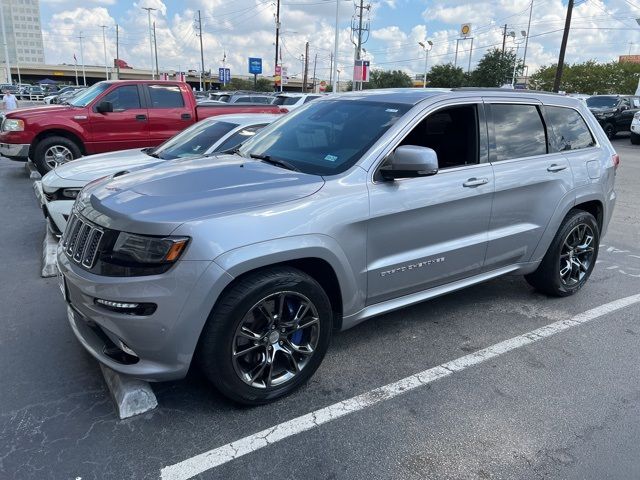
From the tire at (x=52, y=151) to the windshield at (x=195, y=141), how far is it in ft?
13.5

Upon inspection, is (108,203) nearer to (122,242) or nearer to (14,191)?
(122,242)

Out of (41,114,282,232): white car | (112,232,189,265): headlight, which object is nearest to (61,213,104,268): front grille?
(112,232,189,265): headlight

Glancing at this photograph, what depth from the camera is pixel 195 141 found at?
6441 millimetres

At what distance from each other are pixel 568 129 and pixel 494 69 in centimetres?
4565

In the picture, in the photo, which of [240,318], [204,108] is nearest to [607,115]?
[204,108]

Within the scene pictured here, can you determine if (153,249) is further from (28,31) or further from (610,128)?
(28,31)

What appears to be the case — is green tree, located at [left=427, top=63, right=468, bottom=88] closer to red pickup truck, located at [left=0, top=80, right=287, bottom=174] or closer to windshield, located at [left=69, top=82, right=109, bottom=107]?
red pickup truck, located at [left=0, top=80, right=287, bottom=174]

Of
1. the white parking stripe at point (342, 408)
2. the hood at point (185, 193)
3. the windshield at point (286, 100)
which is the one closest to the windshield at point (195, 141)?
the hood at point (185, 193)

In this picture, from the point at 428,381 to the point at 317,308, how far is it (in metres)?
0.94

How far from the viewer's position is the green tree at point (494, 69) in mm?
45844

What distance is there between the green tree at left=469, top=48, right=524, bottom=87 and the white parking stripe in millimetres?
45830

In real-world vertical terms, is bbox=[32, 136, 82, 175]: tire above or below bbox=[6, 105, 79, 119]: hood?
below

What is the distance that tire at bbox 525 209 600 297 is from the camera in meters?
4.55

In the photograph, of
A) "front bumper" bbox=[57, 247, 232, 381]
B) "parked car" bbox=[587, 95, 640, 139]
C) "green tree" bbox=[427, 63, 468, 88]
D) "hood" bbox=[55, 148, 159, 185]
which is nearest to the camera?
"front bumper" bbox=[57, 247, 232, 381]
